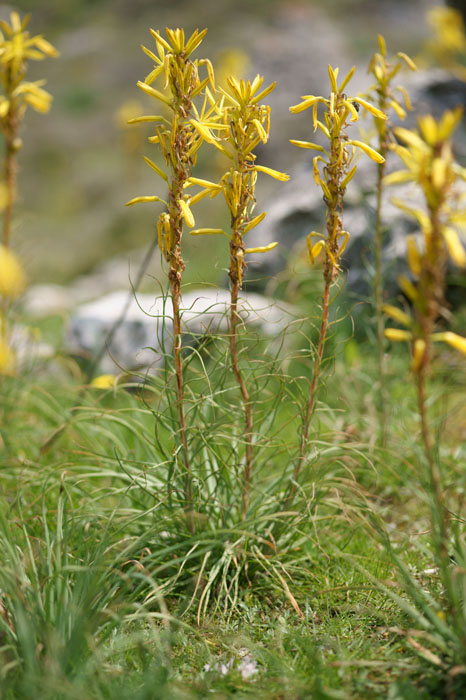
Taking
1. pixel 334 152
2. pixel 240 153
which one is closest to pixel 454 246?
pixel 334 152

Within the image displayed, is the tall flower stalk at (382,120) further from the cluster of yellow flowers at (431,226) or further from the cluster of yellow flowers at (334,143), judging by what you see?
the cluster of yellow flowers at (431,226)

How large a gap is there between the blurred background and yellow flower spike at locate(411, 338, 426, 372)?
14.9 feet

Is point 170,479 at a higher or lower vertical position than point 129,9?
lower

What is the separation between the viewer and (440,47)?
22.9 feet

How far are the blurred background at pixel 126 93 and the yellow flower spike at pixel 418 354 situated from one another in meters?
4.54

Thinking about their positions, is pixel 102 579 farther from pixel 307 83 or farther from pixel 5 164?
pixel 307 83

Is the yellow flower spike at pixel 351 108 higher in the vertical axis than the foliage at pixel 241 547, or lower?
higher

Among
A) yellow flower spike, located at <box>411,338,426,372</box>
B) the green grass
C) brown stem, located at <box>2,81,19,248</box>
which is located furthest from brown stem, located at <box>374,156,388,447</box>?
brown stem, located at <box>2,81,19,248</box>

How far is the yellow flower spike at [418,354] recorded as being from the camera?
3.74 feet

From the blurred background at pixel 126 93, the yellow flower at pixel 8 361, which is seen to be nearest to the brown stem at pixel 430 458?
the yellow flower at pixel 8 361

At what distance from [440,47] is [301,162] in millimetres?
3487

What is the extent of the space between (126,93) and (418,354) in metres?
14.5

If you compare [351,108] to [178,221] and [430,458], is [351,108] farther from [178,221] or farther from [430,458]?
[430,458]

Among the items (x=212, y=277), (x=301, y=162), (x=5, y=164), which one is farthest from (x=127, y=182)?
(x=5, y=164)
